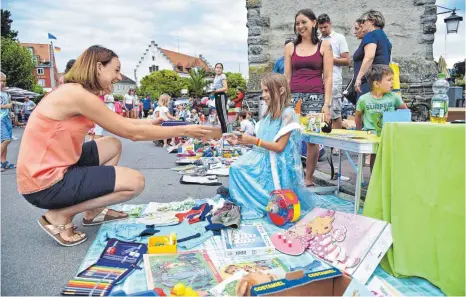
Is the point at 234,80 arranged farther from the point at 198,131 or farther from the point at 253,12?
the point at 198,131

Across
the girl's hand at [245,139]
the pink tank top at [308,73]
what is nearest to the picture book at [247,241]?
the girl's hand at [245,139]

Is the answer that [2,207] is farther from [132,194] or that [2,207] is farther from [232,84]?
[232,84]

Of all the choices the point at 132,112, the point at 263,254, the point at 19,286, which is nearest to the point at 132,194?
the point at 19,286

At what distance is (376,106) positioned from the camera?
3377mm

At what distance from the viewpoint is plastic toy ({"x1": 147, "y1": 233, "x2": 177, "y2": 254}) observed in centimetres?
227

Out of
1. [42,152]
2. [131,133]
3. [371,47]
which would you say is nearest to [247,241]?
[131,133]

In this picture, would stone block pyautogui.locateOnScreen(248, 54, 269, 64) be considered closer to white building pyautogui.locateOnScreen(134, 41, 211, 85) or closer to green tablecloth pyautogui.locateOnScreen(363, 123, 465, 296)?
green tablecloth pyautogui.locateOnScreen(363, 123, 465, 296)

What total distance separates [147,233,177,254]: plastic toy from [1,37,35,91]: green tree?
29.8 meters

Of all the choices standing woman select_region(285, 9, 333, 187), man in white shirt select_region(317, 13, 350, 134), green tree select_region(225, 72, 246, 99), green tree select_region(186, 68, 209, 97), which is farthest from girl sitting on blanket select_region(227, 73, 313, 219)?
green tree select_region(225, 72, 246, 99)

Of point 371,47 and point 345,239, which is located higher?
point 371,47

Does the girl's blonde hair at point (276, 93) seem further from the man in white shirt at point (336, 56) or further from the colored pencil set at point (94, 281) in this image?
the man in white shirt at point (336, 56)

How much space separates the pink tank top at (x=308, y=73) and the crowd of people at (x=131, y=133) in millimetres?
11

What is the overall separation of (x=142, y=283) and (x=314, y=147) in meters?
2.44

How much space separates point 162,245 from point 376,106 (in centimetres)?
242
